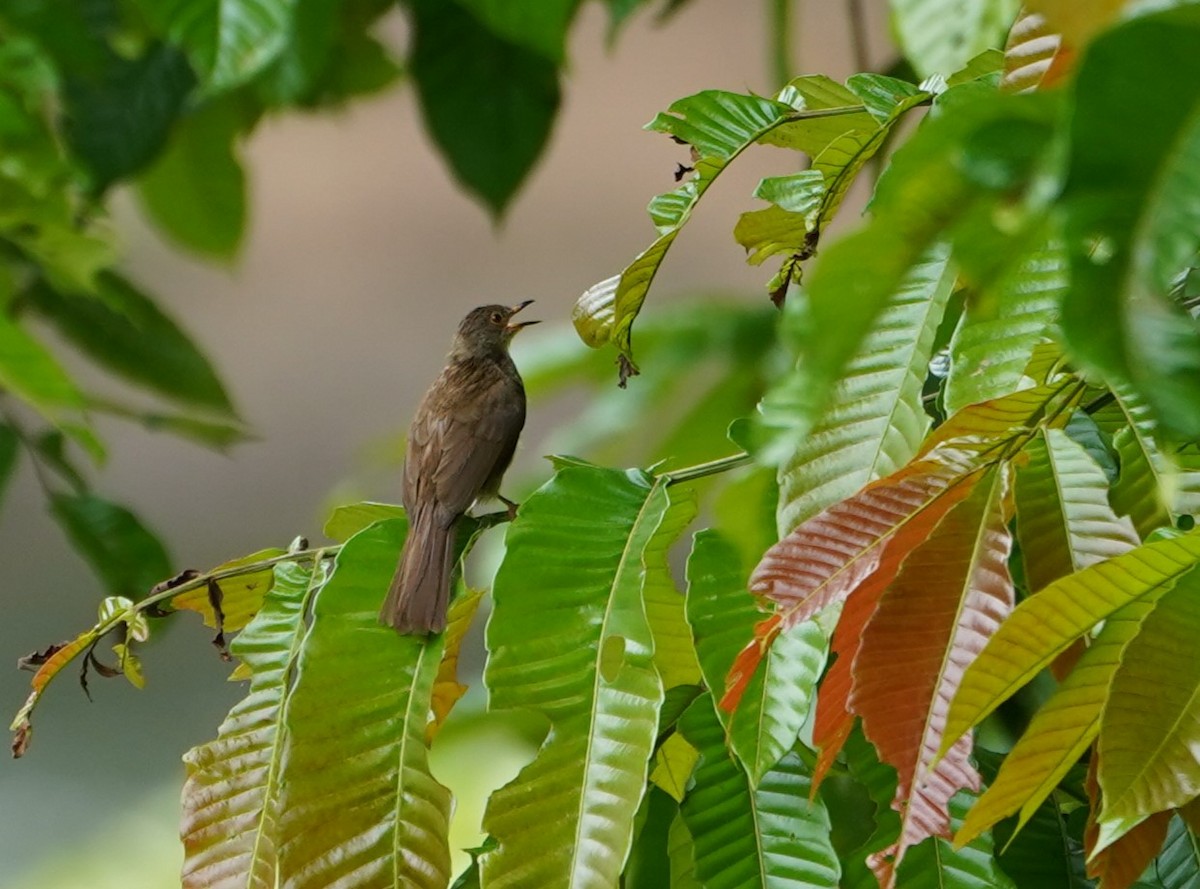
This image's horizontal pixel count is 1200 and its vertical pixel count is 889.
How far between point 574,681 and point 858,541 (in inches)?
4.7

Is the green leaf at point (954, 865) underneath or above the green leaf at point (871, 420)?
underneath

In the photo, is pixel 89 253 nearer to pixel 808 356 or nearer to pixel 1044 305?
pixel 1044 305

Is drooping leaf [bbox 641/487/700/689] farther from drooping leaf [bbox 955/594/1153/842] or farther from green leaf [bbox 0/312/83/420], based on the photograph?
green leaf [bbox 0/312/83/420]

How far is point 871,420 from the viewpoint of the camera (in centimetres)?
56

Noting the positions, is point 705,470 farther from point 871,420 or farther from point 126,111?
point 126,111

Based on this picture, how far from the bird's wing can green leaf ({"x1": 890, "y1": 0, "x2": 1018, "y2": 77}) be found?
0.63 meters

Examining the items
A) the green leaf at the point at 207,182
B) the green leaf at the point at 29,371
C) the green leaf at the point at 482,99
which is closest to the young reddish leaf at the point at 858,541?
the green leaf at the point at 29,371

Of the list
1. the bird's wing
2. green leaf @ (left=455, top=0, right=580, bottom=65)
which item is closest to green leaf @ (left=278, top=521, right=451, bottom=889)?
green leaf @ (left=455, top=0, right=580, bottom=65)

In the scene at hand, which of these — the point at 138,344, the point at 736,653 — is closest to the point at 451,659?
the point at 736,653

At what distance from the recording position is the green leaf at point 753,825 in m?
0.56

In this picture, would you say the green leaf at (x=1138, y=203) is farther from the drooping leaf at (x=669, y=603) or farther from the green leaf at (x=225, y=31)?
the green leaf at (x=225, y=31)

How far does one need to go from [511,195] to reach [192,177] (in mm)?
427

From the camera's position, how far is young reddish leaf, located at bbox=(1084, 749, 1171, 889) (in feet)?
1.60

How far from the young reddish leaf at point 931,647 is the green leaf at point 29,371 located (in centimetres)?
64
